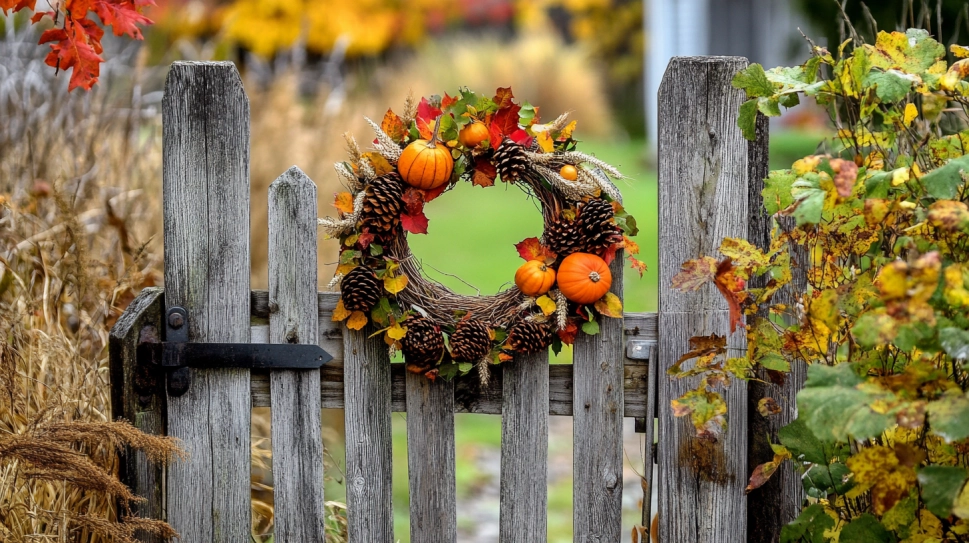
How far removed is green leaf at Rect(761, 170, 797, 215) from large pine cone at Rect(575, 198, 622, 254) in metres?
0.39

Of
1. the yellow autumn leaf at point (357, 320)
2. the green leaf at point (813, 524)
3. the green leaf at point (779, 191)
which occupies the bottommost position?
the green leaf at point (813, 524)

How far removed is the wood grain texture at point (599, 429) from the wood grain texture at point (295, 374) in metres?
0.69

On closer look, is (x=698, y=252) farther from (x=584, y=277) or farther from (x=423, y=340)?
(x=423, y=340)

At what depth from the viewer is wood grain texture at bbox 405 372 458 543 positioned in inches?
90.1

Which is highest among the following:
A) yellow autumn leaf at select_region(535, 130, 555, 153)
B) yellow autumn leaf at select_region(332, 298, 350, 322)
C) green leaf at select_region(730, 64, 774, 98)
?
green leaf at select_region(730, 64, 774, 98)

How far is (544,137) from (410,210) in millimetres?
384

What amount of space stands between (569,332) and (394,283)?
460 mm

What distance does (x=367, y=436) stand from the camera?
2.31 m

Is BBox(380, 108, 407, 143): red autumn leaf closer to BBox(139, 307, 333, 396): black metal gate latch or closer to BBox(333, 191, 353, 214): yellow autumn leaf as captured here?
BBox(333, 191, 353, 214): yellow autumn leaf

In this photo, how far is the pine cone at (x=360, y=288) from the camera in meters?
2.17

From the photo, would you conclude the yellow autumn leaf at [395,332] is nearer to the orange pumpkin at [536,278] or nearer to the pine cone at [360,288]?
the pine cone at [360,288]

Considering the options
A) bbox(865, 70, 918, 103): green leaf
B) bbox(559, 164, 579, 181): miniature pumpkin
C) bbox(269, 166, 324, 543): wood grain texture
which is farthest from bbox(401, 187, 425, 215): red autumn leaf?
bbox(865, 70, 918, 103): green leaf

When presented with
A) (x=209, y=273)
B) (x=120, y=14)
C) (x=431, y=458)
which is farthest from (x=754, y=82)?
(x=120, y=14)

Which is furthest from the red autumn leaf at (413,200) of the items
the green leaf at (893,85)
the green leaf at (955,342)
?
the green leaf at (955,342)
